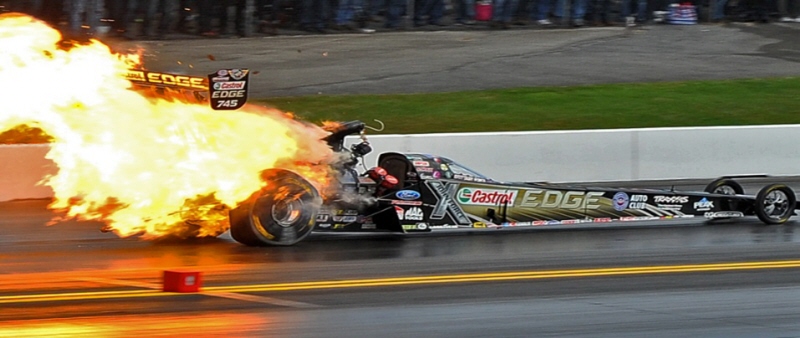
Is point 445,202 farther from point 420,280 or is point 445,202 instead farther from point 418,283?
→ point 418,283

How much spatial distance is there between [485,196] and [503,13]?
66.4 feet

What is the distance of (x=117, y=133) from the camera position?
11.5 m

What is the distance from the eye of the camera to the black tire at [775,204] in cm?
1400

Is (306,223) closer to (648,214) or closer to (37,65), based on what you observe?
(37,65)

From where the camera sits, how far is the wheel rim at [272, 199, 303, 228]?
38.2 ft

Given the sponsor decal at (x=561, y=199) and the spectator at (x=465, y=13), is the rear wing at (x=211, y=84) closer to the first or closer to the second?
the sponsor decal at (x=561, y=199)

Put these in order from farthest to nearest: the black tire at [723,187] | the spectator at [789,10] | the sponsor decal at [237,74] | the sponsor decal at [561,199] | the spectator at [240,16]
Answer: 1. the spectator at [789,10]
2. the spectator at [240,16]
3. the black tire at [723,187]
4. the sponsor decal at [561,199]
5. the sponsor decal at [237,74]

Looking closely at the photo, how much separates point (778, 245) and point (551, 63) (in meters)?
16.8

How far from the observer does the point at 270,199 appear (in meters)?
11.6

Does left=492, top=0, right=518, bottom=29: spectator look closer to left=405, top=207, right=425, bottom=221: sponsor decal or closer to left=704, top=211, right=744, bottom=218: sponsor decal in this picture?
left=704, top=211, right=744, bottom=218: sponsor decal

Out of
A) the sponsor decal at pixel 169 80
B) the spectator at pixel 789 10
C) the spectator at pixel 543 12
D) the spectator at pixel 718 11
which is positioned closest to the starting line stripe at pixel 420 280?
the sponsor decal at pixel 169 80

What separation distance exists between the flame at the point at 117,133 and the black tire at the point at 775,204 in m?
6.27

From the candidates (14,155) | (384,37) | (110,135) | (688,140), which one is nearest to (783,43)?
(384,37)

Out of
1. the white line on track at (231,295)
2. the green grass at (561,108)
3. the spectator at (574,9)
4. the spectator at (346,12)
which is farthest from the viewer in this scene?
the spectator at (574,9)
